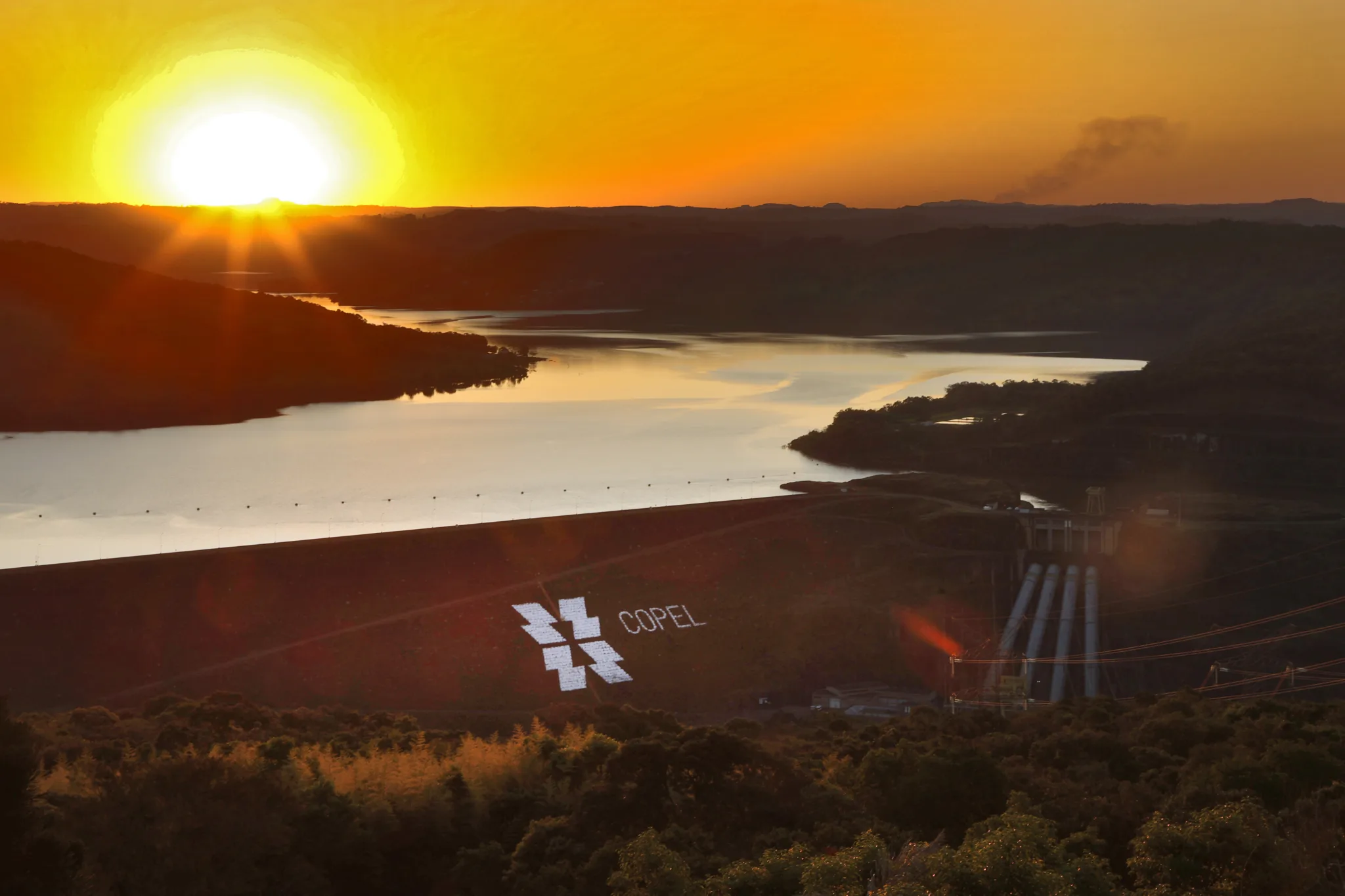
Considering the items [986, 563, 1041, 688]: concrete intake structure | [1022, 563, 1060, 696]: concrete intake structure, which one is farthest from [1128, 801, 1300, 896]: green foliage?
[986, 563, 1041, 688]: concrete intake structure

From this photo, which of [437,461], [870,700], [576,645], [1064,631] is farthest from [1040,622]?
[437,461]

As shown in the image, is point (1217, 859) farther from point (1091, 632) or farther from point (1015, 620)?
point (1091, 632)

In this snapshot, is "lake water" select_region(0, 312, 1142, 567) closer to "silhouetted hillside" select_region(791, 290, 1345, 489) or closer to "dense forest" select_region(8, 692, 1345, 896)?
"silhouetted hillside" select_region(791, 290, 1345, 489)

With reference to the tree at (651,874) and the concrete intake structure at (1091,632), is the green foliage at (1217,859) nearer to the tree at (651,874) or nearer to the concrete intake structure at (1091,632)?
the tree at (651,874)

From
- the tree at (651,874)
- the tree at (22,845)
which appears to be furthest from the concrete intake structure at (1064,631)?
the tree at (22,845)

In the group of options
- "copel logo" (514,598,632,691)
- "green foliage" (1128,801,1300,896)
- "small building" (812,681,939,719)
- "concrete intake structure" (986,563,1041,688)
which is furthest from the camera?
"concrete intake structure" (986,563,1041,688)
